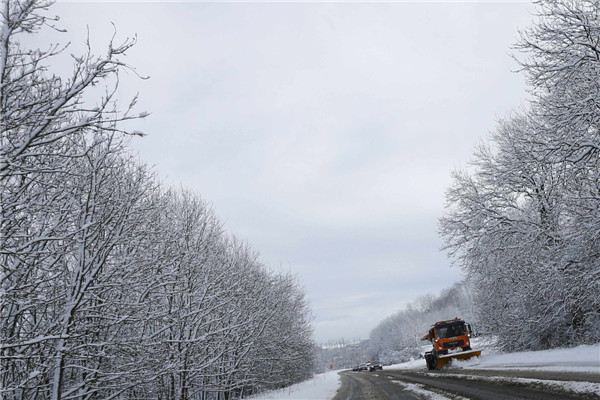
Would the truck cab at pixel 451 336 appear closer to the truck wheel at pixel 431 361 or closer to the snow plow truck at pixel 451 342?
the snow plow truck at pixel 451 342

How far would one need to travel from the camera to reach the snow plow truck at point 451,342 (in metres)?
21.8

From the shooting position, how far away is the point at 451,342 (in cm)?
2244

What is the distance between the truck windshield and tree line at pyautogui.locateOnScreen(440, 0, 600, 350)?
206cm

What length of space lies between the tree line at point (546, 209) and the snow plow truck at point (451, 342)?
2.01 meters

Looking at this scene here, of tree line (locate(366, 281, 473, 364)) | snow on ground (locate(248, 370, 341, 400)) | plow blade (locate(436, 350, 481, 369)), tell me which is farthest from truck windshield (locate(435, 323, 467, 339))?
tree line (locate(366, 281, 473, 364))

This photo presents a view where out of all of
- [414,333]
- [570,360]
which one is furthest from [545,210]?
[414,333]

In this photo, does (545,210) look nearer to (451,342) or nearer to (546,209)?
(546,209)

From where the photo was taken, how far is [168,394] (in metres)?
10.7

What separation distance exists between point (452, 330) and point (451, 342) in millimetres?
695

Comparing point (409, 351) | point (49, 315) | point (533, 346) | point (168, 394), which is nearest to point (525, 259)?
point (533, 346)

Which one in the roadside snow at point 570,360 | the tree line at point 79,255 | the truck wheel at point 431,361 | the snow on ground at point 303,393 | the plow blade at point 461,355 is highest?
the tree line at point 79,255

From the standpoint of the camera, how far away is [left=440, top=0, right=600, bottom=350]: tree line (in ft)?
35.1

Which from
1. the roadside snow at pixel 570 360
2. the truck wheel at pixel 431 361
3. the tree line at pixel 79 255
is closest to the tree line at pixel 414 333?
the truck wheel at pixel 431 361

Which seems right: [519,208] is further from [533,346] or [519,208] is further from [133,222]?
[133,222]
